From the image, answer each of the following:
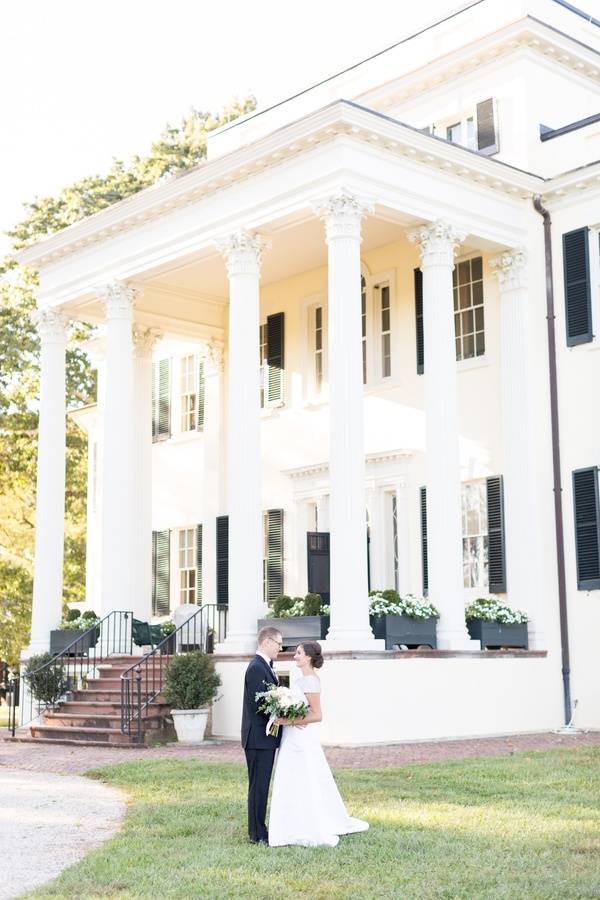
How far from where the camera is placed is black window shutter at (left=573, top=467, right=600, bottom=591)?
748 inches

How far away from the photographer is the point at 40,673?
19812 mm

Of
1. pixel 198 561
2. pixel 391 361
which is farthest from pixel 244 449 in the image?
pixel 198 561

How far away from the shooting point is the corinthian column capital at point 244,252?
1916cm

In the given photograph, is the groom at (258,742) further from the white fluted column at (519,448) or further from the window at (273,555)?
the window at (273,555)

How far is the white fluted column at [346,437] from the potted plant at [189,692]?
82.8 inches

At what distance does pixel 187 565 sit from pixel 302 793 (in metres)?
17.1

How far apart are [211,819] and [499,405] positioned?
38.1 feet

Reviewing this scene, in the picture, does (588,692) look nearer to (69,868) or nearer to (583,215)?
(583,215)

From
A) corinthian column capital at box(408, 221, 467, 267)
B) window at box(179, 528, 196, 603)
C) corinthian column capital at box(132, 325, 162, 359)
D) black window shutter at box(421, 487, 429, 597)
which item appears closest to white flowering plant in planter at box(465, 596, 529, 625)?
black window shutter at box(421, 487, 429, 597)

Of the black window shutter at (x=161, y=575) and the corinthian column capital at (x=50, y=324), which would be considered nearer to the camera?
the corinthian column capital at (x=50, y=324)

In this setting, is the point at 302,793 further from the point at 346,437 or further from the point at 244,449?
the point at 244,449

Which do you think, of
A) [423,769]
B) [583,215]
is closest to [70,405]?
[583,215]

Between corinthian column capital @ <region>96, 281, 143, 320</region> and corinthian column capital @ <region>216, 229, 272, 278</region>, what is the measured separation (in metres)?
3.12

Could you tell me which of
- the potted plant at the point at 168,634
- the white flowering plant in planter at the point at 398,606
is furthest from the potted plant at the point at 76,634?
the white flowering plant in planter at the point at 398,606
